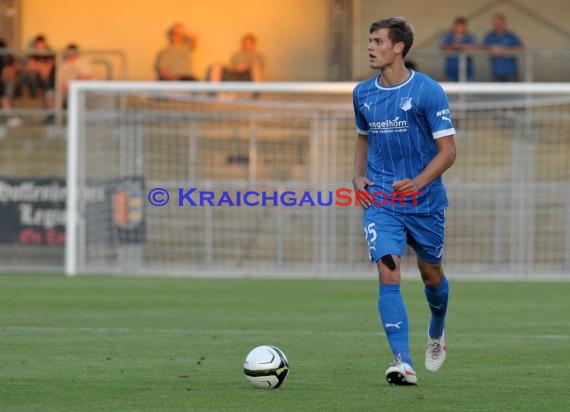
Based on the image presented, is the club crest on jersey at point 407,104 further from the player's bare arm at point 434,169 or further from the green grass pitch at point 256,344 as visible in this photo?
the green grass pitch at point 256,344

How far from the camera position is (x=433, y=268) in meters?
8.55

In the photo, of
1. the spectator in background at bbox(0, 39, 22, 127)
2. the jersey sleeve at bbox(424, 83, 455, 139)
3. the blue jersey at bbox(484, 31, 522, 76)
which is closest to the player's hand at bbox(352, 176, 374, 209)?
the jersey sleeve at bbox(424, 83, 455, 139)

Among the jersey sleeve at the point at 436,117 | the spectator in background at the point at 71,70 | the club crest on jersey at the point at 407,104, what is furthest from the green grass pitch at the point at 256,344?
the spectator in background at the point at 71,70

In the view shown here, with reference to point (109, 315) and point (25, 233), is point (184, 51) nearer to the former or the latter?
point (25, 233)

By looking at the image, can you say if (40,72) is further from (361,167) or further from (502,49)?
(361,167)

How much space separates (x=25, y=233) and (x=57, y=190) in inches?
32.2

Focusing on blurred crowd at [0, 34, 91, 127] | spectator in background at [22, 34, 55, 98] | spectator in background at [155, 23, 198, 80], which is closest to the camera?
blurred crowd at [0, 34, 91, 127]

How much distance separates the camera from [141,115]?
20531 millimetres

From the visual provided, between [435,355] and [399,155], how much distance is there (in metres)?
1.34

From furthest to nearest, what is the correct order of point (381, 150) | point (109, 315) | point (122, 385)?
1. point (109, 315)
2. point (381, 150)
3. point (122, 385)

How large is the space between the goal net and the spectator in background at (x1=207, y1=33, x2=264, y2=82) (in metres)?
3.47

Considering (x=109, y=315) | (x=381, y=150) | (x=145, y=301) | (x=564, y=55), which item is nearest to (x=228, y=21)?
(x=564, y=55)

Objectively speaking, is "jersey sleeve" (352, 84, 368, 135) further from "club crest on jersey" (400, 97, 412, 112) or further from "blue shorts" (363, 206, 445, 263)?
"blue shorts" (363, 206, 445, 263)

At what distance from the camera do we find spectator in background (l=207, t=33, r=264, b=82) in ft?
81.7
